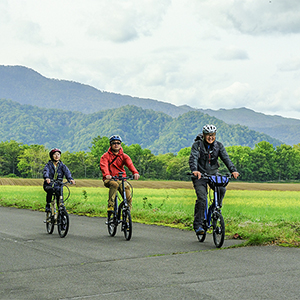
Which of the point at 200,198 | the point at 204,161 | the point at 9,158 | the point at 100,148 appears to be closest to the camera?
the point at 200,198

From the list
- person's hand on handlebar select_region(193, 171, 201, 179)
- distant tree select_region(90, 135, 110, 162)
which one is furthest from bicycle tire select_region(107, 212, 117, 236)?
distant tree select_region(90, 135, 110, 162)

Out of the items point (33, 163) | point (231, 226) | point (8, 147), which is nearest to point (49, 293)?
point (231, 226)

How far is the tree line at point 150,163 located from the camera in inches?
5305

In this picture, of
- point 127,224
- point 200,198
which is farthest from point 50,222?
point 200,198

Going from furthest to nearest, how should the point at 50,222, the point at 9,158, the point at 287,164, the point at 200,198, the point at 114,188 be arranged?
the point at 9,158 < the point at 287,164 < the point at 50,222 < the point at 114,188 < the point at 200,198

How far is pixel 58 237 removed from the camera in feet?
34.4

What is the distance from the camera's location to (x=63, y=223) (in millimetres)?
10500

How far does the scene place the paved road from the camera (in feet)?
17.2

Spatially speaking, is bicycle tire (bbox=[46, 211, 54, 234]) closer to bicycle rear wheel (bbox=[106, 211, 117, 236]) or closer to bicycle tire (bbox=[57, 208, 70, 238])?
bicycle tire (bbox=[57, 208, 70, 238])

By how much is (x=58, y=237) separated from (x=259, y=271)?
18.3 feet

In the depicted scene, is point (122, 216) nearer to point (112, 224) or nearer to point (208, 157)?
point (112, 224)

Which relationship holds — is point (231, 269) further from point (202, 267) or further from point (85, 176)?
point (85, 176)

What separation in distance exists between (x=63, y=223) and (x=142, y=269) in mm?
4360

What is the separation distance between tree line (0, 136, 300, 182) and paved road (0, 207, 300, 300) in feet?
400
